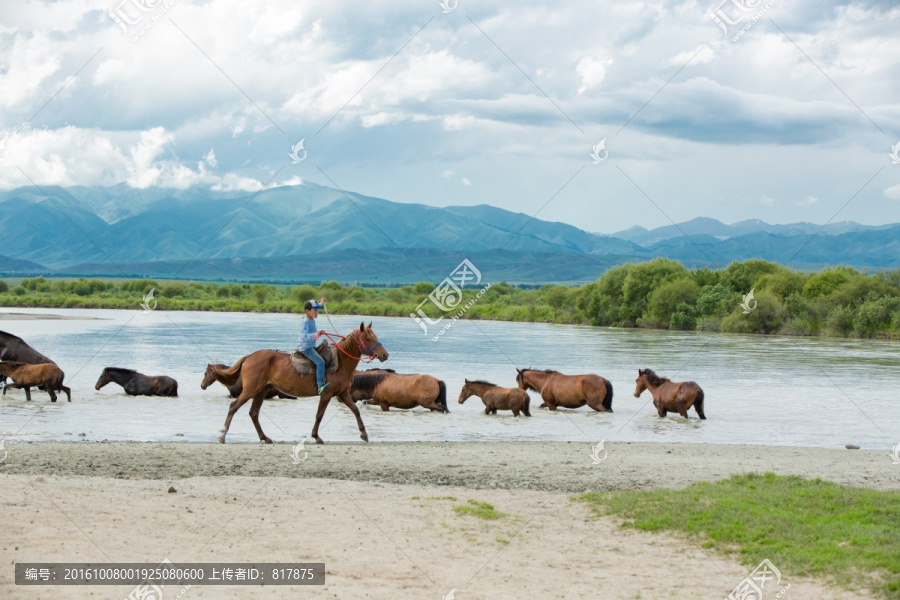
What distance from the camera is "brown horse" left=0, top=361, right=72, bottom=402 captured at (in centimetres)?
2097

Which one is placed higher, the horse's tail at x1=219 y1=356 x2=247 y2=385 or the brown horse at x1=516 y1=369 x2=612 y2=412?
the horse's tail at x1=219 y1=356 x2=247 y2=385

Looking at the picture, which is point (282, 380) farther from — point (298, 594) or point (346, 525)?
point (298, 594)

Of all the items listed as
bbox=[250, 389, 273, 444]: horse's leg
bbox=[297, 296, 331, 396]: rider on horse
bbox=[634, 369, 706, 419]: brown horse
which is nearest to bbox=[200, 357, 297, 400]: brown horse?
bbox=[250, 389, 273, 444]: horse's leg

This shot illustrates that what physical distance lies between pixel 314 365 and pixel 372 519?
19.7 ft

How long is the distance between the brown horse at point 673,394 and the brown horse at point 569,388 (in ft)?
2.90

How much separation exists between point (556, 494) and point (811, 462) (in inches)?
215

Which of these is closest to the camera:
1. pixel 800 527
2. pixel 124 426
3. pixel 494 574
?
pixel 494 574

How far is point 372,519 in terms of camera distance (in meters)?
9.21

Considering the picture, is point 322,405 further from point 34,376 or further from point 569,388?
point 34,376

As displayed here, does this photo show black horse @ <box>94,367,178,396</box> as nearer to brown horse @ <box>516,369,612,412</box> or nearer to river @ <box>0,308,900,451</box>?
river @ <box>0,308,900,451</box>

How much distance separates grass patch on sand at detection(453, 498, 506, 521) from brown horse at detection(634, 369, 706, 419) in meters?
11.8

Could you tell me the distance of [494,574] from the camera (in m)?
7.64

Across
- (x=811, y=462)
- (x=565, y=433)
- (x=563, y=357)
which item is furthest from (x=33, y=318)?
(x=811, y=462)

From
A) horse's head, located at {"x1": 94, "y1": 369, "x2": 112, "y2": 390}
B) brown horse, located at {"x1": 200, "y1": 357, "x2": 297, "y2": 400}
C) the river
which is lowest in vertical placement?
the river
